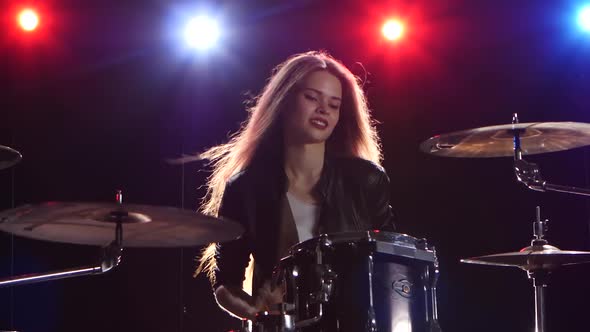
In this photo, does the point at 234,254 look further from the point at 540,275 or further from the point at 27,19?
the point at 27,19

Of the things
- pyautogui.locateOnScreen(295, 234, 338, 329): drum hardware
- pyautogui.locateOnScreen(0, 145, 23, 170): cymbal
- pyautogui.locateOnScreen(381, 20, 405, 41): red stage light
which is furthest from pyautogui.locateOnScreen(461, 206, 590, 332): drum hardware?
pyautogui.locateOnScreen(0, 145, 23, 170): cymbal

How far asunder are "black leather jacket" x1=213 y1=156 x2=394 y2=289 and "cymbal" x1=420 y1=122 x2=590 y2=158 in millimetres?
309

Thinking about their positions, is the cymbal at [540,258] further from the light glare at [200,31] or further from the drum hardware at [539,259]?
the light glare at [200,31]

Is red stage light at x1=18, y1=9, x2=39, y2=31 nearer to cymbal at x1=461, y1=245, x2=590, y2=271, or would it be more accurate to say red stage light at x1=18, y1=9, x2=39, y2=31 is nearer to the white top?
the white top

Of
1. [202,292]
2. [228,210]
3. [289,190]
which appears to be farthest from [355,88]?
[202,292]

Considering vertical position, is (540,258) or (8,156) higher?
(8,156)

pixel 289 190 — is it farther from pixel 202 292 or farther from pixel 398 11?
pixel 398 11

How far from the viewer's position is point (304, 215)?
335 cm

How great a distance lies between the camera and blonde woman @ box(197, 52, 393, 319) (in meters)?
3.29

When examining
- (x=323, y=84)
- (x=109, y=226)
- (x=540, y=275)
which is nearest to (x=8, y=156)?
(x=109, y=226)

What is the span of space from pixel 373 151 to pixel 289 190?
0.52 metres

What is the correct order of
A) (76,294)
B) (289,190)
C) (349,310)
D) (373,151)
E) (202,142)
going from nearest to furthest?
(349,310) < (289,190) < (373,151) < (76,294) < (202,142)

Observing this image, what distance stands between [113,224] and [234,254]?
772 mm

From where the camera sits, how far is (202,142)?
15.6 feet
